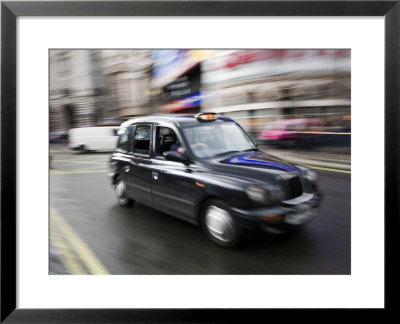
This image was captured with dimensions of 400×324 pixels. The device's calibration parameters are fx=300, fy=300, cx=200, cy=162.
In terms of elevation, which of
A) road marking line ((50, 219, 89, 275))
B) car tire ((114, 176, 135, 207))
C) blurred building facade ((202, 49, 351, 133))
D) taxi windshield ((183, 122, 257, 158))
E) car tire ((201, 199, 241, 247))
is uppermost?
blurred building facade ((202, 49, 351, 133))

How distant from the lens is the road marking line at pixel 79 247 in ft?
8.70

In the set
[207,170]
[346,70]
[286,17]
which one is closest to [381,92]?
[346,70]

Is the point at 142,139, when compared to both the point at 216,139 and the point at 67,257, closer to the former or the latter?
the point at 216,139

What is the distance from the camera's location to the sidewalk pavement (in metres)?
2.71

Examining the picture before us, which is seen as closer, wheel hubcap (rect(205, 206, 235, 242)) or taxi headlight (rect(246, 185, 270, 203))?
taxi headlight (rect(246, 185, 270, 203))

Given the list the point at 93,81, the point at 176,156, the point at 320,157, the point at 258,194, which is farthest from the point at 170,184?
the point at 320,157

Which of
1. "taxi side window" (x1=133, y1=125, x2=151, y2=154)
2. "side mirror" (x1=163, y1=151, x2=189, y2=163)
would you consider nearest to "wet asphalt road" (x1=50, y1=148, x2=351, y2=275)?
"taxi side window" (x1=133, y1=125, x2=151, y2=154)

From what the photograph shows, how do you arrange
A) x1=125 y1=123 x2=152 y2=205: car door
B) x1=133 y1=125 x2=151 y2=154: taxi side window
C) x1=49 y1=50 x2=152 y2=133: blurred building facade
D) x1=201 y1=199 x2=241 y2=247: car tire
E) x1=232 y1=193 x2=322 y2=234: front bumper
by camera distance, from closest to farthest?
x1=232 y1=193 x2=322 y2=234: front bumper < x1=201 y1=199 x2=241 y2=247: car tire < x1=49 y1=50 x2=152 y2=133: blurred building facade < x1=133 y1=125 x2=151 y2=154: taxi side window < x1=125 y1=123 x2=152 y2=205: car door

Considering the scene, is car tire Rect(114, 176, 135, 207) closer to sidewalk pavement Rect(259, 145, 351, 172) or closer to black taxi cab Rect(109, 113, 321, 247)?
black taxi cab Rect(109, 113, 321, 247)

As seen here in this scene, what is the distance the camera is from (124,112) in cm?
281

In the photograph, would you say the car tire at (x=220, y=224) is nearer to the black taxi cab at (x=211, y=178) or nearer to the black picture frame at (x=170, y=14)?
the black taxi cab at (x=211, y=178)

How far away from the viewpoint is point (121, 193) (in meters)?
3.27

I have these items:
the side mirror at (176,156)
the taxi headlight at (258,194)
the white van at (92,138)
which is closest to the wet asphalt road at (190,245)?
the white van at (92,138)

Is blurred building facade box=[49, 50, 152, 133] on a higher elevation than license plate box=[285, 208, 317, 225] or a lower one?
higher
